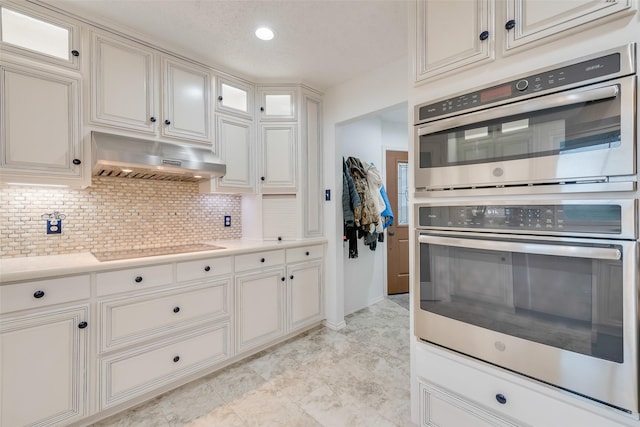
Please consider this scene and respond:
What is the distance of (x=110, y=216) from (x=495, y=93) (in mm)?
2589

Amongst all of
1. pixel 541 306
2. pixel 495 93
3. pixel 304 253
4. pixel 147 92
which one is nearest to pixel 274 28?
pixel 147 92

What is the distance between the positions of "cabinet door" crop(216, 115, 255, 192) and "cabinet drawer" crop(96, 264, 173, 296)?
0.92 m

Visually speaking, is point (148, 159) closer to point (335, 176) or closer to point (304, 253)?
point (304, 253)

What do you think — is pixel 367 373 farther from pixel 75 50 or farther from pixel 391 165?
pixel 75 50

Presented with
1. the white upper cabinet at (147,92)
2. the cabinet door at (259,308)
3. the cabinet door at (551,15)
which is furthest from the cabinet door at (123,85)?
the cabinet door at (551,15)

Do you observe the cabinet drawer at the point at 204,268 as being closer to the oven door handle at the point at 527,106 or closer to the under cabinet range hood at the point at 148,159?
the under cabinet range hood at the point at 148,159

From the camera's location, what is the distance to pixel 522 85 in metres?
1.10

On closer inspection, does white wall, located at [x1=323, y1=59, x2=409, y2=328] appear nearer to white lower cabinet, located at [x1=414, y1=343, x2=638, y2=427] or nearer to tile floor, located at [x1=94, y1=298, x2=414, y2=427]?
tile floor, located at [x1=94, y1=298, x2=414, y2=427]

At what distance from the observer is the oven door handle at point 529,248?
3.04ft

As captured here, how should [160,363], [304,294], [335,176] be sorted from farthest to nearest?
[335,176], [304,294], [160,363]

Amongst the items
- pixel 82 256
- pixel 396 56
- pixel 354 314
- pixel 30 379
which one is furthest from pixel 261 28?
pixel 354 314

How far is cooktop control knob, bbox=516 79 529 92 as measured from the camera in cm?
109

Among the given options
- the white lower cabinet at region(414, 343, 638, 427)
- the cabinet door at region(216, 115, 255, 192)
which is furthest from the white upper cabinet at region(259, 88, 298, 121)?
the white lower cabinet at region(414, 343, 638, 427)

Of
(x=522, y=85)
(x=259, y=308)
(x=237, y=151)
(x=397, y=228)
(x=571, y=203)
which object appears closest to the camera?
(x=571, y=203)
